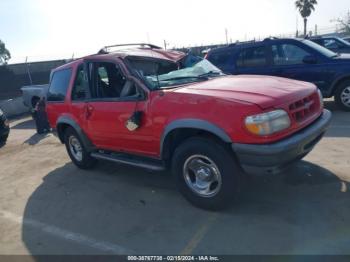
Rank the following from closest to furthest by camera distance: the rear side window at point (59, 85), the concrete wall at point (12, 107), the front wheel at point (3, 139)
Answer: the rear side window at point (59, 85), the front wheel at point (3, 139), the concrete wall at point (12, 107)

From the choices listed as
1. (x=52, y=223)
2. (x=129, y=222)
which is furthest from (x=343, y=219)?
(x=52, y=223)

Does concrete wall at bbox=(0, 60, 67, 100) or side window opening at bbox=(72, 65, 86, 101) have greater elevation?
side window opening at bbox=(72, 65, 86, 101)

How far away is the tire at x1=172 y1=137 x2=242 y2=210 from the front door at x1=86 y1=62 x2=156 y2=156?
62 centimetres

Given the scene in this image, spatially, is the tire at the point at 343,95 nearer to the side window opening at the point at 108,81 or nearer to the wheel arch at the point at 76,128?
the side window opening at the point at 108,81

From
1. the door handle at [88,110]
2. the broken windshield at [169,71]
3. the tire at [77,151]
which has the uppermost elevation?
the broken windshield at [169,71]

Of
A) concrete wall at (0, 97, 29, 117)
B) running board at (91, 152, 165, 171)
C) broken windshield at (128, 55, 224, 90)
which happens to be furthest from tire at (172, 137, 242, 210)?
concrete wall at (0, 97, 29, 117)

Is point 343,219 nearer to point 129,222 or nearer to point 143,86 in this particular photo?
point 129,222

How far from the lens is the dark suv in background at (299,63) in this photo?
8.55m

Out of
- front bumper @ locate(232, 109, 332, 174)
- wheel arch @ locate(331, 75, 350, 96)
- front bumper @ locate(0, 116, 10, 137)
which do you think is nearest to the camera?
front bumper @ locate(232, 109, 332, 174)

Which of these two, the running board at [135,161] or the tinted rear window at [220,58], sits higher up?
the tinted rear window at [220,58]

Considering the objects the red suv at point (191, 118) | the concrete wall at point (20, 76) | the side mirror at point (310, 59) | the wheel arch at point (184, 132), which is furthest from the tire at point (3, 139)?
the concrete wall at point (20, 76)

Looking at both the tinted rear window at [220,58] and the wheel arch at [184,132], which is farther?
the tinted rear window at [220,58]

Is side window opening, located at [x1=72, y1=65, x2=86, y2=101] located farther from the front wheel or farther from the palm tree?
the palm tree

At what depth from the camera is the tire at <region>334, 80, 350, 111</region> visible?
8.52 metres
